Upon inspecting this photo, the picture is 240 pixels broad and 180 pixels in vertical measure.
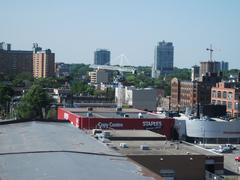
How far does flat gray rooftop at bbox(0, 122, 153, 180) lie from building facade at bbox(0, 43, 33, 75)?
13229 centimetres

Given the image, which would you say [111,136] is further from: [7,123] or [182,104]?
[182,104]

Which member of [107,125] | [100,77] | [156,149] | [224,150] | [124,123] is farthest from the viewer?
[100,77]

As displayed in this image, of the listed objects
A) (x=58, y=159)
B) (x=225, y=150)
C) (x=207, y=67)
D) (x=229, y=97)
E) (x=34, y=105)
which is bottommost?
(x=225, y=150)

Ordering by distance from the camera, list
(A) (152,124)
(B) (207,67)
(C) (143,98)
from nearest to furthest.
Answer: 1. (A) (152,124)
2. (C) (143,98)
3. (B) (207,67)

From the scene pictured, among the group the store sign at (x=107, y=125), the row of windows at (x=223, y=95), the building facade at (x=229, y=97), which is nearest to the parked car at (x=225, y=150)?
the store sign at (x=107, y=125)

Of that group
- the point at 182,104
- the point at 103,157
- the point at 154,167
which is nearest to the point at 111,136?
the point at 154,167

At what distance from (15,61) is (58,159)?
148074 mm

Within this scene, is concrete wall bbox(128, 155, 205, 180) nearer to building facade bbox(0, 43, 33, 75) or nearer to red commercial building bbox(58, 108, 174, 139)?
red commercial building bbox(58, 108, 174, 139)

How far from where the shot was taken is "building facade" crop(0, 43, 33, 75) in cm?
16038

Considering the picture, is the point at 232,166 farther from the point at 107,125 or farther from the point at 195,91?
the point at 195,91

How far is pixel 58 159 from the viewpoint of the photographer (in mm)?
20906

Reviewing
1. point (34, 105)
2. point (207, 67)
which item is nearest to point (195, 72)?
point (207, 67)

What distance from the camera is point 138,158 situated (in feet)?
88.5

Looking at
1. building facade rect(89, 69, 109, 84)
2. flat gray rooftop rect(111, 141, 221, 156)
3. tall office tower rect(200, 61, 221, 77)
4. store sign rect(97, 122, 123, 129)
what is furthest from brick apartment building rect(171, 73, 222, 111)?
building facade rect(89, 69, 109, 84)
